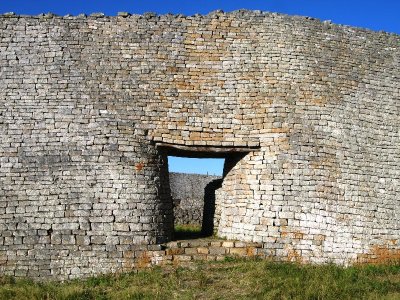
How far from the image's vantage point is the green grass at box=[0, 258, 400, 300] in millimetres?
7770

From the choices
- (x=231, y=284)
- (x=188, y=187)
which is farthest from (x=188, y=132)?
(x=188, y=187)

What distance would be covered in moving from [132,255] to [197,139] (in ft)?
9.82

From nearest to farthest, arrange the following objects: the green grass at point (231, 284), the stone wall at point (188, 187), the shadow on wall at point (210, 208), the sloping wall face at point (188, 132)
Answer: the green grass at point (231, 284), the sloping wall face at point (188, 132), the shadow on wall at point (210, 208), the stone wall at point (188, 187)

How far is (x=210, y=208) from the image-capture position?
12.7m

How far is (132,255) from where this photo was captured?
31.1ft

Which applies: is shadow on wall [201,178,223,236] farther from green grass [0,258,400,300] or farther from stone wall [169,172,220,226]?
stone wall [169,172,220,226]

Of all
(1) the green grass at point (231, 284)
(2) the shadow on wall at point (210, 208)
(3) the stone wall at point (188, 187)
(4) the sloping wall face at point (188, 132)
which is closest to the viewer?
(1) the green grass at point (231, 284)

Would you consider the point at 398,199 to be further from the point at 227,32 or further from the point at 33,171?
the point at 33,171

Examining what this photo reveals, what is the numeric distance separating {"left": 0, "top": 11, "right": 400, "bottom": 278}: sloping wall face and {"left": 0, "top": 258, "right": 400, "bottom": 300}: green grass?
665 mm

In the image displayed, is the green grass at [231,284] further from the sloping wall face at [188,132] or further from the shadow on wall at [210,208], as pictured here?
the shadow on wall at [210,208]

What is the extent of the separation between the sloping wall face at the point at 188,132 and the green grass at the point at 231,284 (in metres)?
0.66

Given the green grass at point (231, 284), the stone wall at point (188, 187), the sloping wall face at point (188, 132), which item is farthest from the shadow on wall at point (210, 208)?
the stone wall at point (188, 187)

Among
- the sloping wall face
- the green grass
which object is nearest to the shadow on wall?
the sloping wall face

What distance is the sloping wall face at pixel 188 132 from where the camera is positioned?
968 centimetres
